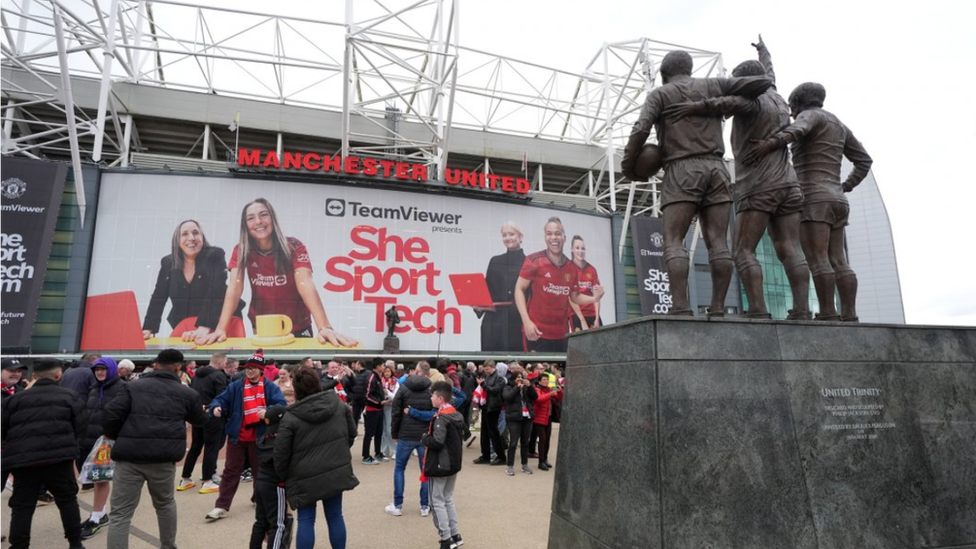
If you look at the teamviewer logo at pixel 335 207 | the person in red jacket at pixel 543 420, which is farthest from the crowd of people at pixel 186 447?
the teamviewer logo at pixel 335 207

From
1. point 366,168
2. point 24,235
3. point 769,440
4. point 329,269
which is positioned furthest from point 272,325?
point 769,440

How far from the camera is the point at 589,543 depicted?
13.6 feet

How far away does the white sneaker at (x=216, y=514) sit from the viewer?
6398mm

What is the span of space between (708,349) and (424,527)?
4.21 m

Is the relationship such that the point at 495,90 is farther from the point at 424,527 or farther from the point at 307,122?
the point at 424,527

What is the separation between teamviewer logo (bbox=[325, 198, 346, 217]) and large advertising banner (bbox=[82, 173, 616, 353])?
5 cm

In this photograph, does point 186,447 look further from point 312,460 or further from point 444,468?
point 444,468

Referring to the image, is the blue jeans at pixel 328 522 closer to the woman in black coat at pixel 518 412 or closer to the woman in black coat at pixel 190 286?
the woman in black coat at pixel 518 412

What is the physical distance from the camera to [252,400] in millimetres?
6371

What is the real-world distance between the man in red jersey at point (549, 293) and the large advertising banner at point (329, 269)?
0.06 meters

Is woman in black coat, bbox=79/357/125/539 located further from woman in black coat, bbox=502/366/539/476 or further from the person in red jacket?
the person in red jacket

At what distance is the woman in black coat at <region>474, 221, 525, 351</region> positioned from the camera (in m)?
27.3

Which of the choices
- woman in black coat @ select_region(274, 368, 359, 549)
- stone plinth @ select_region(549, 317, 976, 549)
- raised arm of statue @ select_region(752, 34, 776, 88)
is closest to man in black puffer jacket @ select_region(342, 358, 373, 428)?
woman in black coat @ select_region(274, 368, 359, 549)

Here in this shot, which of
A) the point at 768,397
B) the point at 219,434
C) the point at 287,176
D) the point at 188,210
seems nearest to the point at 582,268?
the point at 287,176
